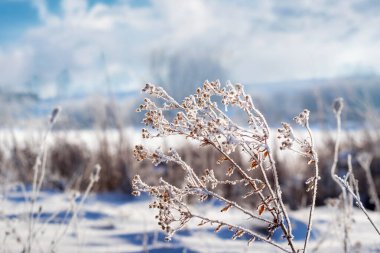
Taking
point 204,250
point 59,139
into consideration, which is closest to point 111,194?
point 59,139

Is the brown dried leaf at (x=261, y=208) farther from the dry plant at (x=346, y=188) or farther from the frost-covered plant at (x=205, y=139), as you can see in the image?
the dry plant at (x=346, y=188)

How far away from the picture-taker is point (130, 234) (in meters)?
3.11

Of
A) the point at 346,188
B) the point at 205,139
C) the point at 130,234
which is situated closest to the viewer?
the point at 205,139

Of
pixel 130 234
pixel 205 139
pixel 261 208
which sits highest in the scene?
pixel 205 139

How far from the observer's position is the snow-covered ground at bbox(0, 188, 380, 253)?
7.98 ft

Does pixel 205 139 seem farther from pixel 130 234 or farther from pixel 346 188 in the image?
pixel 130 234

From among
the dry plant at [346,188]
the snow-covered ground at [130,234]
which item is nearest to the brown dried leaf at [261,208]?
the dry plant at [346,188]

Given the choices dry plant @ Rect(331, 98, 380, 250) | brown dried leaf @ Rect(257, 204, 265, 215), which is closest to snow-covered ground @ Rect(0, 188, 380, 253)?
dry plant @ Rect(331, 98, 380, 250)

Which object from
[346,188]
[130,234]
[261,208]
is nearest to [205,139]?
[261,208]

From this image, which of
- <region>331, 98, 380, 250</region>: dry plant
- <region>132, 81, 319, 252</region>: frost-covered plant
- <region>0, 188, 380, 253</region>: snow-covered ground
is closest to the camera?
<region>132, 81, 319, 252</region>: frost-covered plant

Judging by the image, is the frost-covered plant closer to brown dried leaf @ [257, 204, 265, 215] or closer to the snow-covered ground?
brown dried leaf @ [257, 204, 265, 215]

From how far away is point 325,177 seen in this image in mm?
6988

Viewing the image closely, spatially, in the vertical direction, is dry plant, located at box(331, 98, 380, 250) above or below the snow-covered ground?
above

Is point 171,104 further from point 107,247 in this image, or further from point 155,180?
point 155,180
